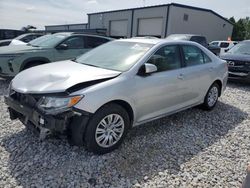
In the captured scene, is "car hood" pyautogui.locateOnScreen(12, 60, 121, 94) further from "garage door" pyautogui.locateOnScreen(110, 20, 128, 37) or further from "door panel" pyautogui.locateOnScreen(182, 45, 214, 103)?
"garage door" pyautogui.locateOnScreen(110, 20, 128, 37)

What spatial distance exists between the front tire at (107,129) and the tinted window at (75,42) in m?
4.74

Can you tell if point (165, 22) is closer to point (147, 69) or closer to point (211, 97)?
point (211, 97)

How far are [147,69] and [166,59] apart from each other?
0.73 m

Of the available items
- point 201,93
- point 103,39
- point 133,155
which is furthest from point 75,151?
point 103,39

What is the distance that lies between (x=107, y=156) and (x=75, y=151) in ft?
1.50

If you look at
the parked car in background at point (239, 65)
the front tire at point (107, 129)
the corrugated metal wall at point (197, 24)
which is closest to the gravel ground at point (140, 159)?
the front tire at point (107, 129)

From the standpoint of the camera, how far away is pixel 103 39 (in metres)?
8.38

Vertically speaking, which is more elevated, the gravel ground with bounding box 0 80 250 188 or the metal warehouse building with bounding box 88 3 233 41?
the metal warehouse building with bounding box 88 3 233 41

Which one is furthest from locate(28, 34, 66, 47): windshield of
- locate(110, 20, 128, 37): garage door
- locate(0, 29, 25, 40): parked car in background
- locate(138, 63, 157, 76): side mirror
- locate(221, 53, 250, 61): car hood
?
locate(110, 20, 128, 37): garage door

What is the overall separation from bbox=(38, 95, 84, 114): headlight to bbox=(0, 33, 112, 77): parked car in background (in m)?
4.01

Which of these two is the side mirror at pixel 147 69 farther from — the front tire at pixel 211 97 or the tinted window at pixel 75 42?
the tinted window at pixel 75 42

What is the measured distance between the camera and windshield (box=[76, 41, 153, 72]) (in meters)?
3.65

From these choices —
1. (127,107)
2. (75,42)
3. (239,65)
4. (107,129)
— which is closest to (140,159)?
(107,129)

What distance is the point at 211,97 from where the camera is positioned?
5.35 m
